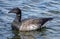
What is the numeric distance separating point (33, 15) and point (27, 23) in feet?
4.52

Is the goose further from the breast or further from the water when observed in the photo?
the water

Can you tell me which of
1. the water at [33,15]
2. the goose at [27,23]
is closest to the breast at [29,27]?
the goose at [27,23]

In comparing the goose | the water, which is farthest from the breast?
the water

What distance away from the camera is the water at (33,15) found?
14.1 metres

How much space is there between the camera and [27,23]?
48.8ft

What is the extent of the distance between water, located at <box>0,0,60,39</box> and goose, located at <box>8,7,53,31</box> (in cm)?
26

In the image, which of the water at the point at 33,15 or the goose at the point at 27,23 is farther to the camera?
the goose at the point at 27,23

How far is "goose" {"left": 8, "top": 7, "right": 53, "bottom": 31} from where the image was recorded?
14.8 m

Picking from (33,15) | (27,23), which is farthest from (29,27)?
(33,15)

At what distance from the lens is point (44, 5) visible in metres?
17.5

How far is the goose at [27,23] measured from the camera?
14.8 m

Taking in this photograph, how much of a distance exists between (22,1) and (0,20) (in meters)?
3.04

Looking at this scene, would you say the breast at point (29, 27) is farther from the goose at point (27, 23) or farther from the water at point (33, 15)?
the water at point (33, 15)

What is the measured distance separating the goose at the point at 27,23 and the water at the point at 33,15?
0.26m
